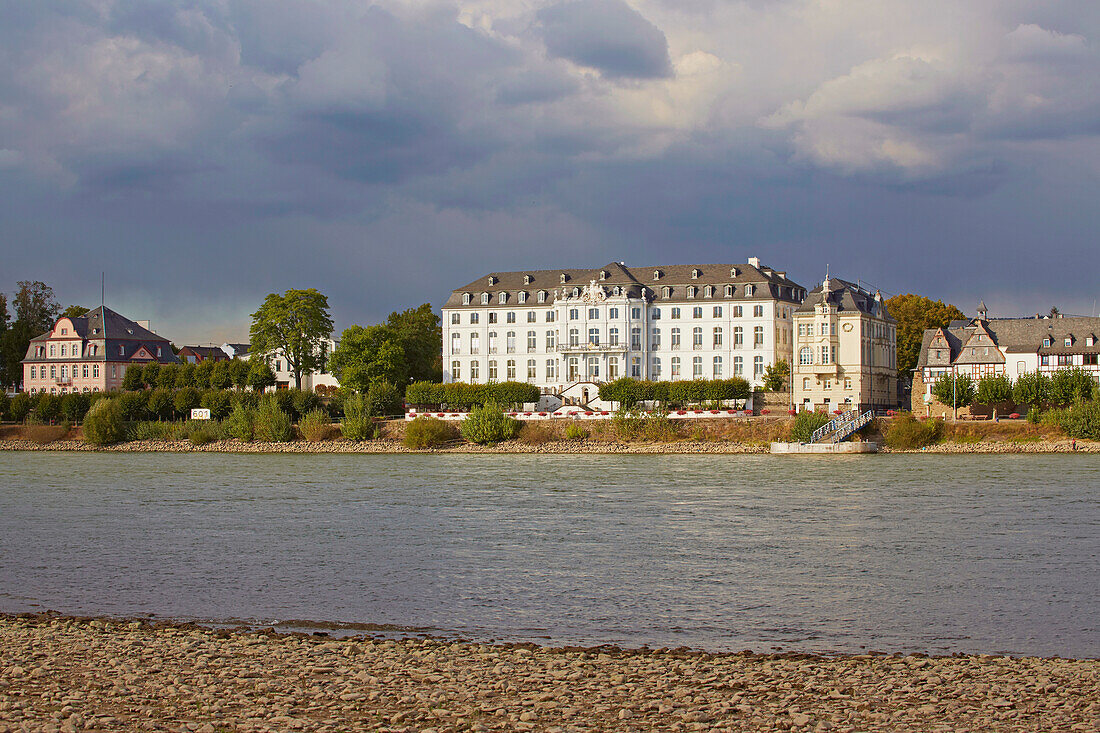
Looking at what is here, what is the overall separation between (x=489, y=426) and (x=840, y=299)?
35475 mm

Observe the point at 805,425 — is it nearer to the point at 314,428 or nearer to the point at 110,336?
the point at 314,428

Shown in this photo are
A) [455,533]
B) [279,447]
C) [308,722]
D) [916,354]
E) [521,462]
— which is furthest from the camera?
[916,354]

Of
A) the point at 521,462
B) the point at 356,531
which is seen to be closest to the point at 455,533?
the point at 356,531

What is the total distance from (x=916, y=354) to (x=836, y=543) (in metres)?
83.6

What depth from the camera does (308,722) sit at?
12.0 metres

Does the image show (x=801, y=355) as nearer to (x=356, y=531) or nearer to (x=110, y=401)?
(x=110, y=401)

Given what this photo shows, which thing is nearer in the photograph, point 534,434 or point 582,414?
point 534,434

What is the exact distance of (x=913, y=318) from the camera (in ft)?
361

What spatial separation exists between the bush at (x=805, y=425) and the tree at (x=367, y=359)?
121 ft

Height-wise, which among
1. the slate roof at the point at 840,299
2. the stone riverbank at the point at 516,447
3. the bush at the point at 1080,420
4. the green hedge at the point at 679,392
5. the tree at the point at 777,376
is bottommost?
the stone riverbank at the point at 516,447

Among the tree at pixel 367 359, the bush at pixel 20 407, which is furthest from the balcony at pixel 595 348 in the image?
the bush at pixel 20 407

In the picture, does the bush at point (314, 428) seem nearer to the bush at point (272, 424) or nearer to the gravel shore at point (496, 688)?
the bush at point (272, 424)

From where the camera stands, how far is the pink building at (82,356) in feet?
370

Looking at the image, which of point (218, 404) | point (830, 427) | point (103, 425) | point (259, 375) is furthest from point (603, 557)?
point (259, 375)
